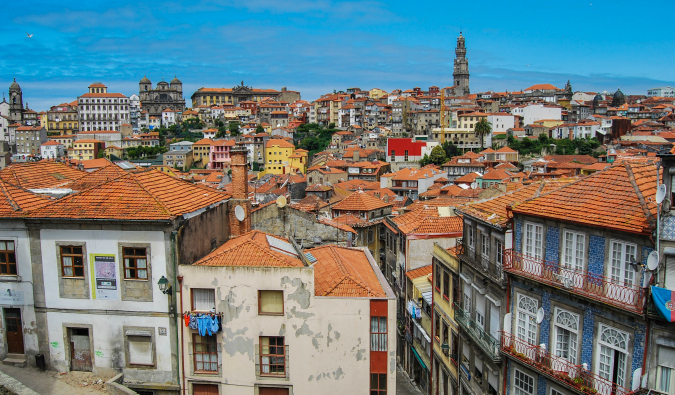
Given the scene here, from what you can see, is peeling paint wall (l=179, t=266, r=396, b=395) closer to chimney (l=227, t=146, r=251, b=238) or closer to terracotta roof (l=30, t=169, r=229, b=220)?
terracotta roof (l=30, t=169, r=229, b=220)

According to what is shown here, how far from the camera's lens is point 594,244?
45.5 ft

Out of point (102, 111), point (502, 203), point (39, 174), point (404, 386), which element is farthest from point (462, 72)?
point (39, 174)

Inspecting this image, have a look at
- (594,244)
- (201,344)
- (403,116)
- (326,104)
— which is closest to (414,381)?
(201,344)

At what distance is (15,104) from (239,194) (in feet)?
638

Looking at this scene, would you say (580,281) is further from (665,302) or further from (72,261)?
(72,261)

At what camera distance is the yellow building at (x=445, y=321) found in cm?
2203

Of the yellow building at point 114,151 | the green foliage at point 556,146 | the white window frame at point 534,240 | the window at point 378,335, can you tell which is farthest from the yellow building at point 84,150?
the white window frame at point 534,240

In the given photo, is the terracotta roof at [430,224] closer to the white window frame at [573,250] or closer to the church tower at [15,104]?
the white window frame at [573,250]

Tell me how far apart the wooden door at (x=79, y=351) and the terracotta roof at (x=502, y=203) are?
14.0 m

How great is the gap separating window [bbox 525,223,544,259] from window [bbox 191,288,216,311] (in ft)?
32.4

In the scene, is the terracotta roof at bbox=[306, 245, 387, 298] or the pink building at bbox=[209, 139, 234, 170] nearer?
the terracotta roof at bbox=[306, 245, 387, 298]

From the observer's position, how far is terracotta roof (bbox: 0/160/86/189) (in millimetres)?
19483

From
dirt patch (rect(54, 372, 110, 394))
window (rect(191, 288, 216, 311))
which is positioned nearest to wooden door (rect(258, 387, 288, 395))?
window (rect(191, 288, 216, 311))

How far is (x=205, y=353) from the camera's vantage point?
1672cm
